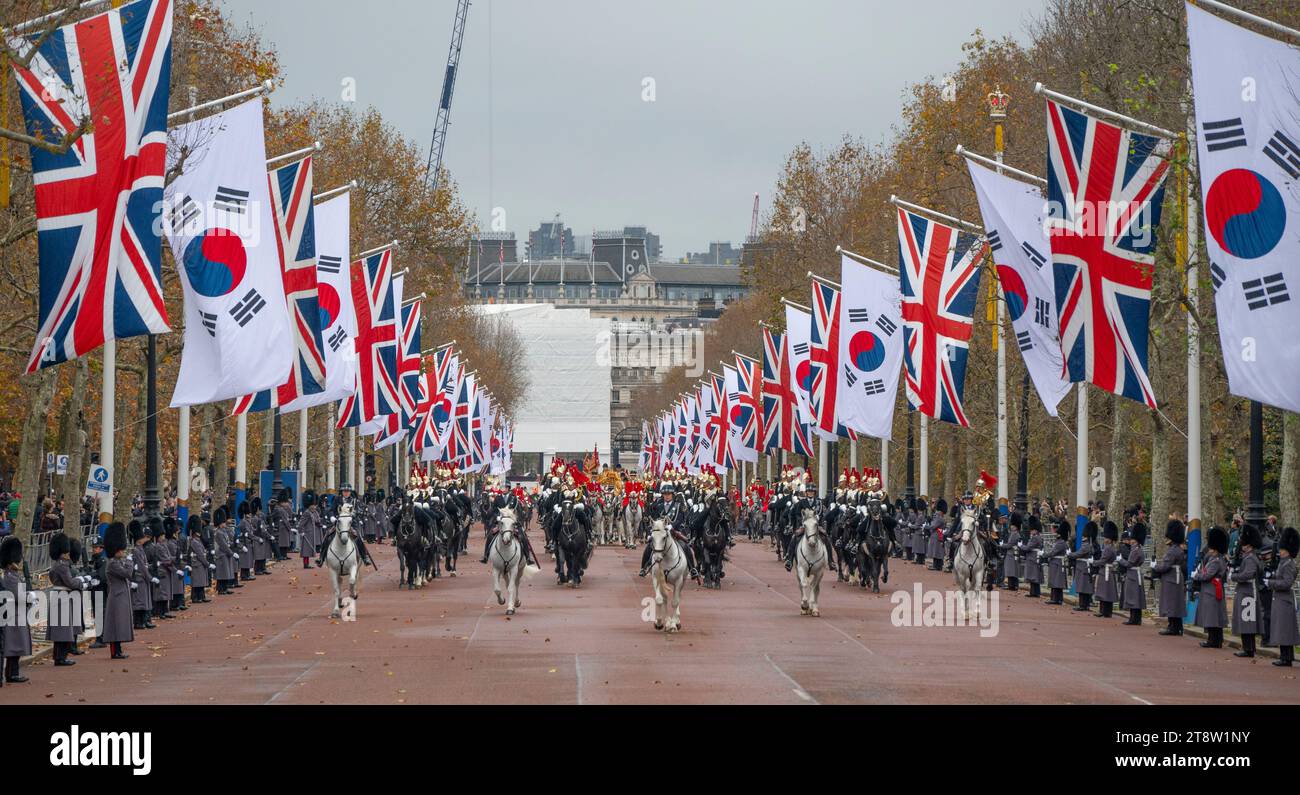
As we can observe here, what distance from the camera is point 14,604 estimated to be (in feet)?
63.0

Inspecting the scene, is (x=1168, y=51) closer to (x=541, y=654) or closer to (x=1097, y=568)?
(x=1097, y=568)

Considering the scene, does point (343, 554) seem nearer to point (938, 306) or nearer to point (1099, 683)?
point (1099, 683)

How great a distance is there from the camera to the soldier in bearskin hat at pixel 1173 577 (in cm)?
2586

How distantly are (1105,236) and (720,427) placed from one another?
47.9 meters

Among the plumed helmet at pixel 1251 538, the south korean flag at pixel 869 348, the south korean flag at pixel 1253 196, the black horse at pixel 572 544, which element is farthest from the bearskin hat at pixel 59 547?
the south korean flag at pixel 869 348

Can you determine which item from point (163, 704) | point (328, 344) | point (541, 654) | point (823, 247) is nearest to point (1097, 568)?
point (541, 654)

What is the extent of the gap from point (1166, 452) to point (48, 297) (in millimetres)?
23479

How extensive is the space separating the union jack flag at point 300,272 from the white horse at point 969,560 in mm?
11410

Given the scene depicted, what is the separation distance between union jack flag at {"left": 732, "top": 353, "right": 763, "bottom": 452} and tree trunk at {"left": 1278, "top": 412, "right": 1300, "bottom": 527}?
2844 centimetres

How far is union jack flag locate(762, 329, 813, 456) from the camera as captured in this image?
52656mm

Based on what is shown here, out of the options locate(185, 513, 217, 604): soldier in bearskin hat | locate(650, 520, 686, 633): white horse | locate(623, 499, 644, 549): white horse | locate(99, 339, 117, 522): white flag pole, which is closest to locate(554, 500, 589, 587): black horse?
locate(185, 513, 217, 604): soldier in bearskin hat

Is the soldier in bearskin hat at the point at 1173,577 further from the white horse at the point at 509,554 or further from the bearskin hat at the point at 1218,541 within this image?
the white horse at the point at 509,554

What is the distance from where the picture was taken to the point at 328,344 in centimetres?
3553

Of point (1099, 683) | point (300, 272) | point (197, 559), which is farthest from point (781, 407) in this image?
point (1099, 683)
